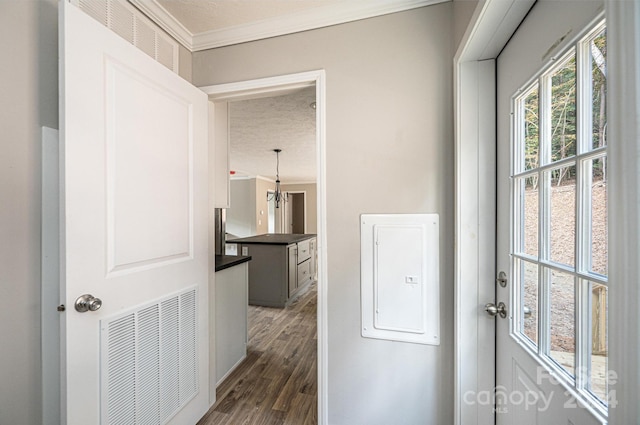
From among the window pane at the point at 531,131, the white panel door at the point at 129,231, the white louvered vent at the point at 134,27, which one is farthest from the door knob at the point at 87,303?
the window pane at the point at 531,131

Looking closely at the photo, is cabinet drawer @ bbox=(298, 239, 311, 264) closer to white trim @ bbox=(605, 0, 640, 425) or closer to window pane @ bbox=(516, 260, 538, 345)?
window pane @ bbox=(516, 260, 538, 345)

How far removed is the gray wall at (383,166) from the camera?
1246 millimetres

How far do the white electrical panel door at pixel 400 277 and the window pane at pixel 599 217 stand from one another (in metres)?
0.66

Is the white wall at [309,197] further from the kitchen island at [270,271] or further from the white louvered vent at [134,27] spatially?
the white louvered vent at [134,27]

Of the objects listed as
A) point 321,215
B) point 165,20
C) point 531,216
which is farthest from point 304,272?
point 531,216

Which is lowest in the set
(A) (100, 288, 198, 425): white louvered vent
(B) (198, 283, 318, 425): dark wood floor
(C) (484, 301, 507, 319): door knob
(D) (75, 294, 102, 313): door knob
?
(B) (198, 283, 318, 425): dark wood floor

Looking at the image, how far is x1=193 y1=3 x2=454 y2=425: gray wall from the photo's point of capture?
125 cm

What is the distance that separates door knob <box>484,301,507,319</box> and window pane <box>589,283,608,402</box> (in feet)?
1.36

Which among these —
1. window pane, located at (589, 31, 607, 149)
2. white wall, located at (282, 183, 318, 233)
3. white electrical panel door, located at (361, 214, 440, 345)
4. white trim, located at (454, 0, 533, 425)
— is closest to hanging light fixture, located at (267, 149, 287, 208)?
white wall, located at (282, 183, 318, 233)

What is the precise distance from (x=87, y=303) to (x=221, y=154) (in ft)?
4.30

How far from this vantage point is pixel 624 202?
0.38 meters

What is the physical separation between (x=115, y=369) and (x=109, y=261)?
0.45 metres

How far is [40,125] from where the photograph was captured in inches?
37.5

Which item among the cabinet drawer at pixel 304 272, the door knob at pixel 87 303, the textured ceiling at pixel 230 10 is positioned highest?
the textured ceiling at pixel 230 10
